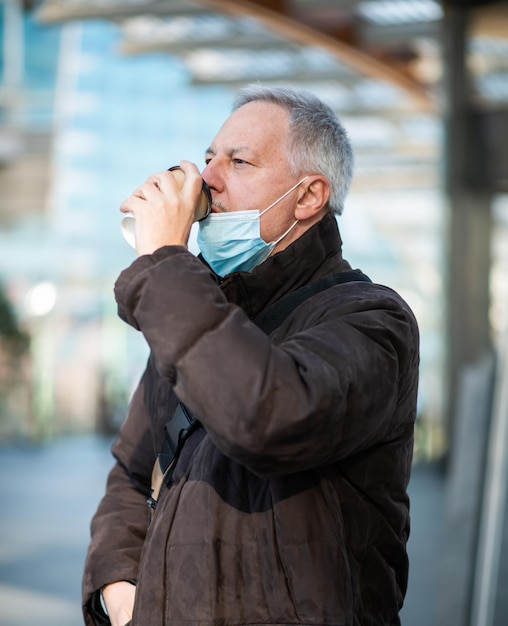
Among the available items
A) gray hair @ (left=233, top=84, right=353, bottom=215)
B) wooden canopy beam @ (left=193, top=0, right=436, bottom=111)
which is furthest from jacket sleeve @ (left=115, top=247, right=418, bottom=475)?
wooden canopy beam @ (left=193, top=0, right=436, bottom=111)

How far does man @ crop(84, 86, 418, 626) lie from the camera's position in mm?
1554

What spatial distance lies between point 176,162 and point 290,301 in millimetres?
14288

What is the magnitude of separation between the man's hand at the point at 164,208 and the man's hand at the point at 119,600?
2.54 feet

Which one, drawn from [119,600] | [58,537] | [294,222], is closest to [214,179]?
[294,222]

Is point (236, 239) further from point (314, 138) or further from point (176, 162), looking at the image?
point (176, 162)

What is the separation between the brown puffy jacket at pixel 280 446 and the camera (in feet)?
5.06

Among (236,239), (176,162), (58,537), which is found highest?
(236,239)

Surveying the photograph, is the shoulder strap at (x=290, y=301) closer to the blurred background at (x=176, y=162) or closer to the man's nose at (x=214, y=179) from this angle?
the man's nose at (x=214, y=179)

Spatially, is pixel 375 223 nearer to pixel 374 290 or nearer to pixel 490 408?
pixel 490 408

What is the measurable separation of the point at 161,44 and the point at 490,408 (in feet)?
38.0

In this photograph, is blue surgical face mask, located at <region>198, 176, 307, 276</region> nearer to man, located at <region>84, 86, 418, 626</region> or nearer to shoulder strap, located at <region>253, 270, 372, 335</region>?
man, located at <region>84, 86, 418, 626</region>

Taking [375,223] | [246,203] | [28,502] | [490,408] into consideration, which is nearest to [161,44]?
[375,223]

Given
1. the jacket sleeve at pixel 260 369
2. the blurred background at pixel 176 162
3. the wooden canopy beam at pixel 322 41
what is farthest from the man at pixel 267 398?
the wooden canopy beam at pixel 322 41

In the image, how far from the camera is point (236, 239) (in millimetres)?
1990
